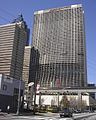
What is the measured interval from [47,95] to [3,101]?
106 m

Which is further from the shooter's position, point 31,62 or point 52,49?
point 31,62

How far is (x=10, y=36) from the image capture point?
88.4m

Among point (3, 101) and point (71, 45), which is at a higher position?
point (71, 45)

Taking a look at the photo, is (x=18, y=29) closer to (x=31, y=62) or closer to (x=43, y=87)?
(x=31, y=62)

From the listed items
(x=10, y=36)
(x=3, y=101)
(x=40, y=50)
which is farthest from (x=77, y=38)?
(x=3, y=101)

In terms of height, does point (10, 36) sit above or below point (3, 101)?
above

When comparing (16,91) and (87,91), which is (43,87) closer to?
(87,91)

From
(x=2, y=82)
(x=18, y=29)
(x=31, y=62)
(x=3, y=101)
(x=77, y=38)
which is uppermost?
(x=18, y=29)

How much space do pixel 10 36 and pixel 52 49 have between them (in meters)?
20.2

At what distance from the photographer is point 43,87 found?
175250 mm

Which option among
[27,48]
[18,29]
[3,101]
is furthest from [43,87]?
[3,101]

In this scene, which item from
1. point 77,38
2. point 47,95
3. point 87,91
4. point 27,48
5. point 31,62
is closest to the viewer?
point 77,38

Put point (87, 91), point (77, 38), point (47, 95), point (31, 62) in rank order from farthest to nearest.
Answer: point (47, 95) < point (87, 91) < point (31, 62) < point (77, 38)

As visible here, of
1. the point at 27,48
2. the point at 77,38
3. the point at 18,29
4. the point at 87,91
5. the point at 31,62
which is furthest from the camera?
the point at 87,91
